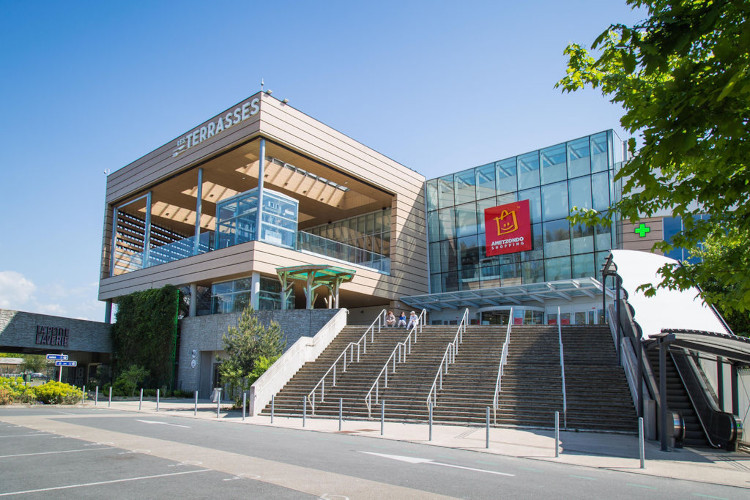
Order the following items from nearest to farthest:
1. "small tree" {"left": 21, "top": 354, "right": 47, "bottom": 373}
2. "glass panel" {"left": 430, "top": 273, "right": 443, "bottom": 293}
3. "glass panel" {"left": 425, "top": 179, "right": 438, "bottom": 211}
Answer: "glass panel" {"left": 430, "top": 273, "right": 443, "bottom": 293}
"glass panel" {"left": 425, "top": 179, "right": 438, "bottom": 211}
"small tree" {"left": 21, "top": 354, "right": 47, "bottom": 373}

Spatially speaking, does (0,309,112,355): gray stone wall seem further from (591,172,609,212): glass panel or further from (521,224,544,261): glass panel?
(591,172,609,212): glass panel

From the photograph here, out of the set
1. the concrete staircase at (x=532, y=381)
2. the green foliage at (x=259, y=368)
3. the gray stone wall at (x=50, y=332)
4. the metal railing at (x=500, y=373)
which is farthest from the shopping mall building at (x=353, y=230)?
the metal railing at (x=500, y=373)

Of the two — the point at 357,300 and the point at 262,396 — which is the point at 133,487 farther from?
the point at 357,300

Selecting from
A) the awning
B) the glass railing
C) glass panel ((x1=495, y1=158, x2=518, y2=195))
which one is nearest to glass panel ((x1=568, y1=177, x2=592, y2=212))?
glass panel ((x1=495, y1=158, x2=518, y2=195))

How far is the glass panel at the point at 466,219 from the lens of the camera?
38188 millimetres

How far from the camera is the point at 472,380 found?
66.9 ft

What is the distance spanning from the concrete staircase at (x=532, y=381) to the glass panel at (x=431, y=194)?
17.4 m

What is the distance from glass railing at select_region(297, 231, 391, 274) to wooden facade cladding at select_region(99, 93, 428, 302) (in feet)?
1.77

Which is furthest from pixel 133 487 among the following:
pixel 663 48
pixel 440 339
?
pixel 440 339

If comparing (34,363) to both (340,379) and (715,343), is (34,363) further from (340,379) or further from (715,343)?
(715,343)

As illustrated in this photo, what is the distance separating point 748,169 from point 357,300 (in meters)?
35.3

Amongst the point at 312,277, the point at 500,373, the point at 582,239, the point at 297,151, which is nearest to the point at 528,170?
the point at 582,239

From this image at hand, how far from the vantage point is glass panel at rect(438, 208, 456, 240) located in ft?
129

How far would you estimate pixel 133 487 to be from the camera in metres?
7.56
